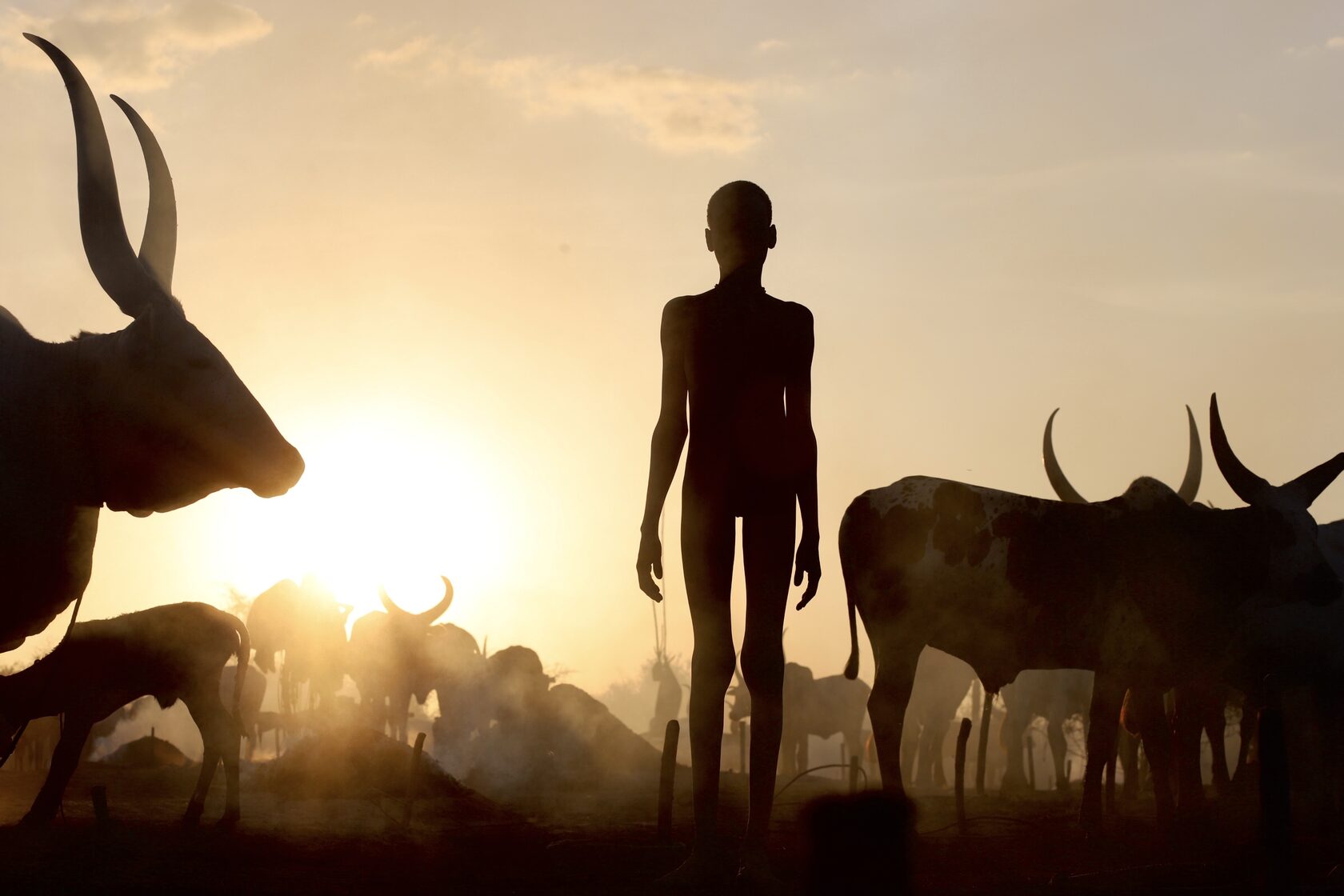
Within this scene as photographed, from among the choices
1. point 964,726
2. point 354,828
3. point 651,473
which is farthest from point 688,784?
point 651,473

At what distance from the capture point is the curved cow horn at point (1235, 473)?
31.6 feet

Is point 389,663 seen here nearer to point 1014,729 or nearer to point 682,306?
point 1014,729

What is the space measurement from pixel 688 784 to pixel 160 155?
1544cm

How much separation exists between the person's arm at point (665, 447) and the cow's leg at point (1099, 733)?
431 centimetres

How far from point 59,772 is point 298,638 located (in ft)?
57.1

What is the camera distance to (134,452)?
5590 millimetres

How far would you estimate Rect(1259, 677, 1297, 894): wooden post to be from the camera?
4.71 m

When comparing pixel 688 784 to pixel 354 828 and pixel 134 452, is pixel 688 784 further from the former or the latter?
pixel 134 452

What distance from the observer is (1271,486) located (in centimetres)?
1021

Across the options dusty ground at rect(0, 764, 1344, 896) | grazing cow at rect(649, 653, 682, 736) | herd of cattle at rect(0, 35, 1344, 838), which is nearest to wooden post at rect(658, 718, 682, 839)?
dusty ground at rect(0, 764, 1344, 896)

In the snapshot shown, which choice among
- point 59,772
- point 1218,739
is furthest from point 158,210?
point 1218,739

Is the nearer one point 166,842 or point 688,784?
point 166,842

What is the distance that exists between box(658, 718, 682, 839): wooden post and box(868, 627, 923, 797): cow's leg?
135cm

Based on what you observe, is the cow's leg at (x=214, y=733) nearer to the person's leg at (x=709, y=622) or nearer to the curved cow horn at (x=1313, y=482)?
the person's leg at (x=709, y=622)
